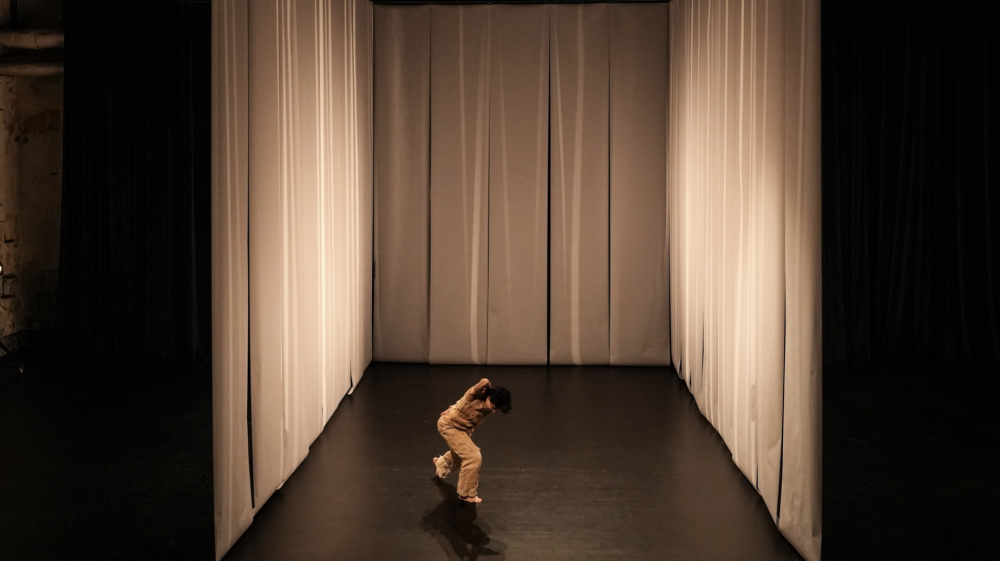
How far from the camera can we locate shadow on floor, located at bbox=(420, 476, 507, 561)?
3.39 metres

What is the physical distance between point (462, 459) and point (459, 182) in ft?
11.9

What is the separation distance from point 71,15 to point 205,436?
4.36 m

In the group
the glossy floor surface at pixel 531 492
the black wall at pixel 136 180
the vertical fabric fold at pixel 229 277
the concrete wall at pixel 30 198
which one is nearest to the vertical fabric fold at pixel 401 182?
the glossy floor surface at pixel 531 492

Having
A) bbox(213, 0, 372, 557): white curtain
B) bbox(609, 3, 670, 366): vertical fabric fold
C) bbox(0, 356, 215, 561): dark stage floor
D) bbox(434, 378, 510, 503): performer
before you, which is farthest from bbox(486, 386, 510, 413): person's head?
bbox(609, 3, 670, 366): vertical fabric fold

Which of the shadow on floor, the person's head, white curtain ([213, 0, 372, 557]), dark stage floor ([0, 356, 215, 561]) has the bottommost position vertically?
the shadow on floor

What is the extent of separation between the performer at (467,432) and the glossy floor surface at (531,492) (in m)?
0.09

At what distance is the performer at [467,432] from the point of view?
393 centimetres

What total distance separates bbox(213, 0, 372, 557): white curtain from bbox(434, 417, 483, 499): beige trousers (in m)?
0.83

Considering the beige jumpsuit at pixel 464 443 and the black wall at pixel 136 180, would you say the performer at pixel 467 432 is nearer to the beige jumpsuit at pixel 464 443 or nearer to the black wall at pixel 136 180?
the beige jumpsuit at pixel 464 443

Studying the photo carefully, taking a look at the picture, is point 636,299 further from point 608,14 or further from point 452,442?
point 452,442

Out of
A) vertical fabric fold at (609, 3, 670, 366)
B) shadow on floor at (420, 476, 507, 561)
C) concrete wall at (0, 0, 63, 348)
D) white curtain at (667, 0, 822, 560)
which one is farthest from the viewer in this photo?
concrete wall at (0, 0, 63, 348)

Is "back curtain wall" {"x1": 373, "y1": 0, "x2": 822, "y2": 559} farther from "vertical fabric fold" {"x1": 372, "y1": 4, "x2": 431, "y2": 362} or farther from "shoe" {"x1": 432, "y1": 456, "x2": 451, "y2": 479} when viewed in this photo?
"shoe" {"x1": 432, "y1": 456, "x2": 451, "y2": 479}
